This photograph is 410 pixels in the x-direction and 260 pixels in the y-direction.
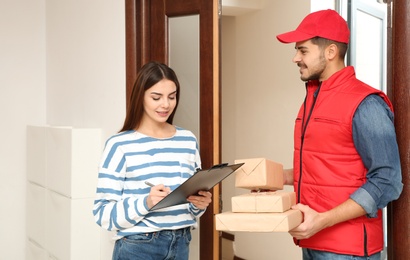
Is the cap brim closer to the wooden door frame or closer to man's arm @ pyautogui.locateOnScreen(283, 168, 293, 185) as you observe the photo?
the wooden door frame

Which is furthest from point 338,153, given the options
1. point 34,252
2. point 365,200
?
point 34,252

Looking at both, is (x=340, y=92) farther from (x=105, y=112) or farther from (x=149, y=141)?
(x=105, y=112)

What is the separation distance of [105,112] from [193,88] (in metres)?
0.75

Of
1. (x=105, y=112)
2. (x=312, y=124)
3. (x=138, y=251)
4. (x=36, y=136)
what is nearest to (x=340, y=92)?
(x=312, y=124)

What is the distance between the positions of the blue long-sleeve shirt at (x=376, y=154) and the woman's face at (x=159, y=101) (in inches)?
28.6

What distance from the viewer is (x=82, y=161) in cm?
315

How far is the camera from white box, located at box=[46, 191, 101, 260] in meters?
3.10

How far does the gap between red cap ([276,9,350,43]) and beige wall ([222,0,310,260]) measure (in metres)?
1.12

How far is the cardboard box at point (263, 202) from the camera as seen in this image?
1.60 metres

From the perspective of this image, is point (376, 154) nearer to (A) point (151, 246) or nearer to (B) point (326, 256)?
(B) point (326, 256)

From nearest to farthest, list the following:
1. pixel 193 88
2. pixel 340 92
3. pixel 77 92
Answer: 1. pixel 340 92
2. pixel 193 88
3. pixel 77 92

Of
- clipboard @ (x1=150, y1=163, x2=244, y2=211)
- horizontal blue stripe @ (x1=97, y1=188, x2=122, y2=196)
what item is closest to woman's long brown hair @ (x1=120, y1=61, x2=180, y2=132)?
horizontal blue stripe @ (x1=97, y1=188, x2=122, y2=196)

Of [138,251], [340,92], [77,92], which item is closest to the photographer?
[340,92]

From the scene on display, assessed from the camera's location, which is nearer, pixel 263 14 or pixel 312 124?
pixel 312 124
